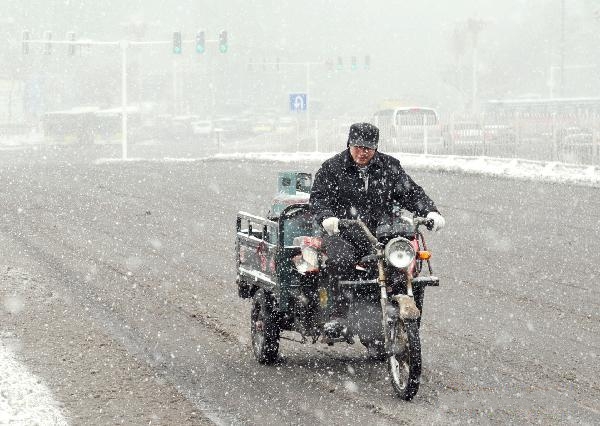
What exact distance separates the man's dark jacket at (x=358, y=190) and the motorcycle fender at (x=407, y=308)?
2.54ft

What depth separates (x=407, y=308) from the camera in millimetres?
7152

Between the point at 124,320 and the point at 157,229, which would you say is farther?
the point at 157,229

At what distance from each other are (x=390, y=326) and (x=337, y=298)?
560mm

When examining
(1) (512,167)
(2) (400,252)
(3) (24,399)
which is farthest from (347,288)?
(1) (512,167)

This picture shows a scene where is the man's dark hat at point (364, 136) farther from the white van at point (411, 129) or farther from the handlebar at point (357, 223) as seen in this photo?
the white van at point (411, 129)

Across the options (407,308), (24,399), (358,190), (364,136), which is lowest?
(24,399)

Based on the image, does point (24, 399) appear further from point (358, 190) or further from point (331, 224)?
point (358, 190)

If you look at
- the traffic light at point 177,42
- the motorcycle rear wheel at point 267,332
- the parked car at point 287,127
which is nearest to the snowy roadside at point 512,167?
the parked car at point 287,127

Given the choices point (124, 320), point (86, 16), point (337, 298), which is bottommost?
point (124, 320)

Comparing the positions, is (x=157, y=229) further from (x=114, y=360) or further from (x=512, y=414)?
(x=512, y=414)

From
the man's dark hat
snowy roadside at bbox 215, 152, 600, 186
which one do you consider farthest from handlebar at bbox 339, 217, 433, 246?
snowy roadside at bbox 215, 152, 600, 186

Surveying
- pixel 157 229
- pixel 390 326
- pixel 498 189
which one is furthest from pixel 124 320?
pixel 498 189

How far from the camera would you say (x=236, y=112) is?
13000 centimetres

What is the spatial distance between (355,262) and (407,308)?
69 cm
